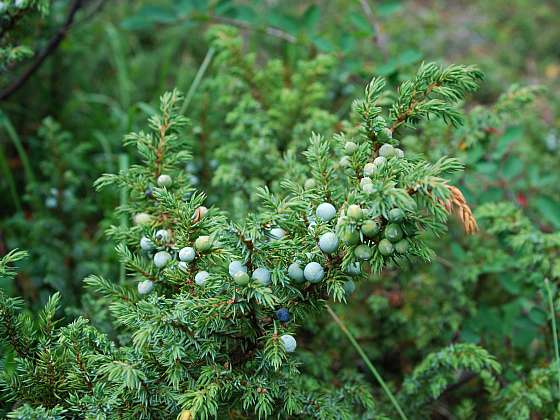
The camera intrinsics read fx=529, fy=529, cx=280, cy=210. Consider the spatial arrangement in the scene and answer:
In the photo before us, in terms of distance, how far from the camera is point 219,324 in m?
1.03

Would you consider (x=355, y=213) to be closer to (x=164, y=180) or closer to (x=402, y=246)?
(x=402, y=246)

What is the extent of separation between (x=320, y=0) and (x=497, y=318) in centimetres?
274

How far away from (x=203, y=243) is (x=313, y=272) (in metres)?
0.22

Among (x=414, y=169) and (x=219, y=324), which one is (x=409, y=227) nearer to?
(x=414, y=169)

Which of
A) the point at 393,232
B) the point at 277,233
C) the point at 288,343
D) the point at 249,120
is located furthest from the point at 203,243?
the point at 249,120

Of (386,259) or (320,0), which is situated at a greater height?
(386,259)

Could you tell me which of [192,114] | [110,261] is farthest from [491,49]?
[110,261]

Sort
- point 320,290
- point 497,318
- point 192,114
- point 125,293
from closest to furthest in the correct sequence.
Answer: point 320,290 → point 125,293 → point 497,318 → point 192,114

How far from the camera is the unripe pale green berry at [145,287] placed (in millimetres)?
1154

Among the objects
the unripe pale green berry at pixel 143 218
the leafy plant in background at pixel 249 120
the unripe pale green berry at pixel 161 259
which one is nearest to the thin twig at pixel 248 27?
the leafy plant in background at pixel 249 120

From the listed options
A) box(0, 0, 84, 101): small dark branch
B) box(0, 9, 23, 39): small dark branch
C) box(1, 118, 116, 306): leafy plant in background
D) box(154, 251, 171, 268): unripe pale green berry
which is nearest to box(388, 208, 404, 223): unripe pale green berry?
box(154, 251, 171, 268): unripe pale green berry

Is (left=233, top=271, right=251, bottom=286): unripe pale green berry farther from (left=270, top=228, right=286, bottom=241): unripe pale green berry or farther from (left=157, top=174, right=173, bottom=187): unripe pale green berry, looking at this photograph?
(left=157, top=174, right=173, bottom=187): unripe pale green berry

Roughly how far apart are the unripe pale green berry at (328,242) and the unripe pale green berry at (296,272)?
0.07m

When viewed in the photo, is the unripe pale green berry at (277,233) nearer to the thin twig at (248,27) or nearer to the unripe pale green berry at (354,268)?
the unripe pale green berry at (354,268)
